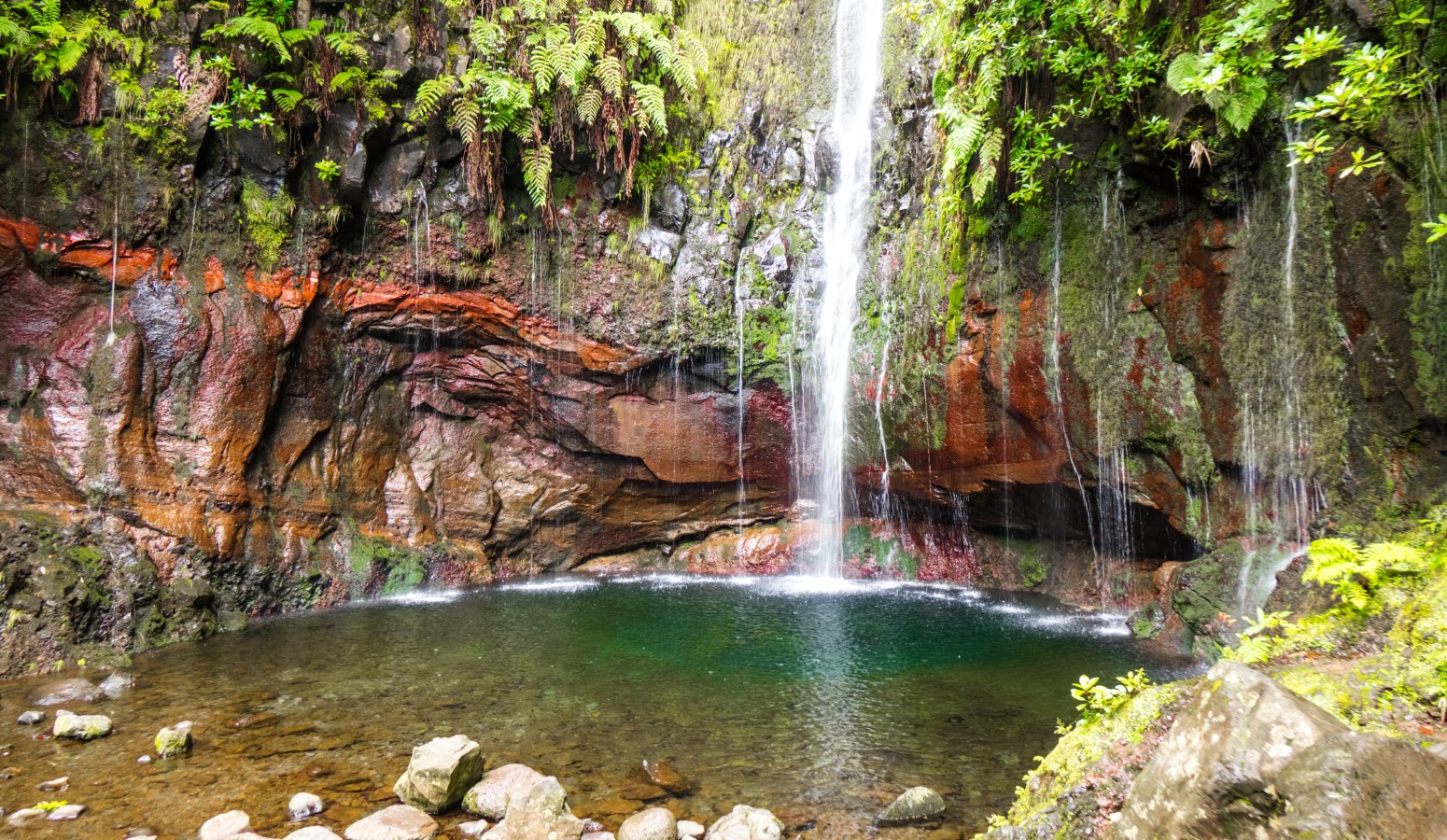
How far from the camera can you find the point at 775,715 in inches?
241

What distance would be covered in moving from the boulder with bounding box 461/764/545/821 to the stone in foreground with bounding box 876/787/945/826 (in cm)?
232

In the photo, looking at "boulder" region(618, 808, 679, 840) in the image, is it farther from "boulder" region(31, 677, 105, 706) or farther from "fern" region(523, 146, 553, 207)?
"fern" region(523, 146, 553, 207)

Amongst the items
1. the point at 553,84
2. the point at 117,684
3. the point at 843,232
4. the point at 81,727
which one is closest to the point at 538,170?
the point at 553,84

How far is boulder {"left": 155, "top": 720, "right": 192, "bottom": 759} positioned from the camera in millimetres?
5238

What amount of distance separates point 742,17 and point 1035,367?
9118 mm

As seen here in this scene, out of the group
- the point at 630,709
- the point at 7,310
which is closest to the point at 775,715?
the point at 630,709

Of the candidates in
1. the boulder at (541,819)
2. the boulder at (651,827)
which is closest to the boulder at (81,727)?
the boulder at (541,819)

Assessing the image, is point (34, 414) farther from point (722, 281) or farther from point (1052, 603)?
point (1052, 603)

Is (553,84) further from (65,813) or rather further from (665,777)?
(65,813)

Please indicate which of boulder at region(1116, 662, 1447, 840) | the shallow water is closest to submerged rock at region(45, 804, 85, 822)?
the shallow water

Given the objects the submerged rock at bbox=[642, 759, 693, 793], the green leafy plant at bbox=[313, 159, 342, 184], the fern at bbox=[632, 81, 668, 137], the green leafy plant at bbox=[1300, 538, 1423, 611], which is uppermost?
the fern at bbox=[632, 81, 668, 137]

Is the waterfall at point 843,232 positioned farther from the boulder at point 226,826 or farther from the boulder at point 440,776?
the boulder at point 226,826

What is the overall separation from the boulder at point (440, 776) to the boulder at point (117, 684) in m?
3.92

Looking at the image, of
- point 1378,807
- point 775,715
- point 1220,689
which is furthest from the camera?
point 775,715
